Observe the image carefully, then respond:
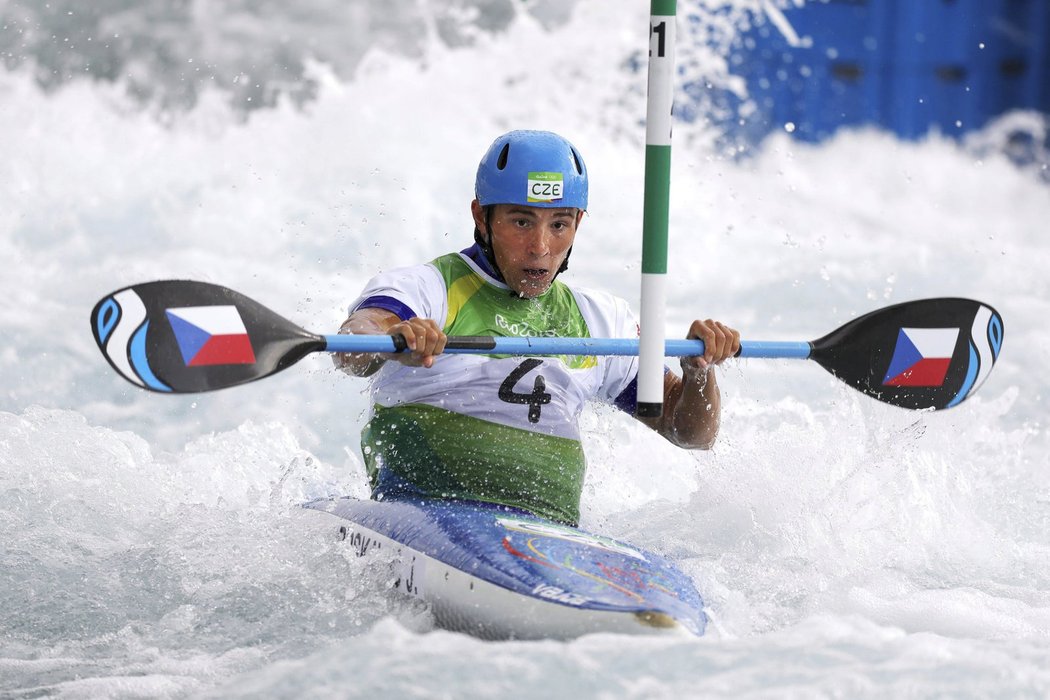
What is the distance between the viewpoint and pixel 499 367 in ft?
12.0

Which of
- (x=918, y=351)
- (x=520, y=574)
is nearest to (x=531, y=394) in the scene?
(x=520, y=574)

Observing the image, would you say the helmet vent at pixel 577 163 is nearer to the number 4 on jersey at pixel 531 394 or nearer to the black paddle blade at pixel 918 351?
the number 4 on jersey at pixel 531 394

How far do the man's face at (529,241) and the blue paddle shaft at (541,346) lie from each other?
27 centimetres

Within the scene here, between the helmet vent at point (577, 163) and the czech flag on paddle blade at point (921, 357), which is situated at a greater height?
the helmet vent at point (577, 163)

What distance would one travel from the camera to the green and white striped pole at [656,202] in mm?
3088

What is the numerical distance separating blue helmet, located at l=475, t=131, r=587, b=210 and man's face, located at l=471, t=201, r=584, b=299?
0.04 meters

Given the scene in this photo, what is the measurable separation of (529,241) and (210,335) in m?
0.95

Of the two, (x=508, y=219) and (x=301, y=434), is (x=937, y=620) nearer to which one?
(x=508, y=219)

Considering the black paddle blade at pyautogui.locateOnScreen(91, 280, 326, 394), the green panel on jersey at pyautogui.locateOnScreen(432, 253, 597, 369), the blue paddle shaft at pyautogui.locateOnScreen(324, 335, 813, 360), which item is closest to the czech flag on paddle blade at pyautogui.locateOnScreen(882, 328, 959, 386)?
the blue paddle shaft at pyautogui.locateOnScreen(324, 335, 813, 360)

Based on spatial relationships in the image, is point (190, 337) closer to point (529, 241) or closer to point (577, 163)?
point (529, 241)

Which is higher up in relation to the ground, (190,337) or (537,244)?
(537,244)

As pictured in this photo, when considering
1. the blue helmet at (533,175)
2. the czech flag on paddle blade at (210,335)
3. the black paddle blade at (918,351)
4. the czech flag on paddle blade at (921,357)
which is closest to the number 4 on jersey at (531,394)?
the blue helmet at (533,175)

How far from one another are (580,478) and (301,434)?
4430 mm

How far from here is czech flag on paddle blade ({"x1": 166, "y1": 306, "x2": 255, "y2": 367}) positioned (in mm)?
3295
